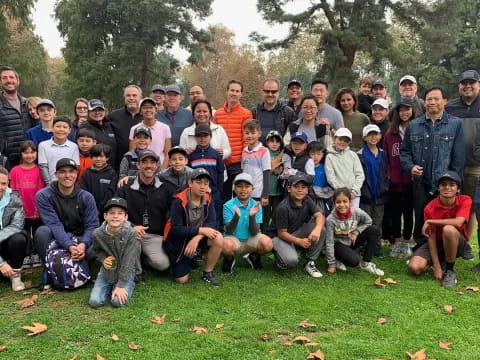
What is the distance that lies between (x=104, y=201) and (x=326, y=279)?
10.4 ft

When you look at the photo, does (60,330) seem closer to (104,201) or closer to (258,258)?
(104,201)

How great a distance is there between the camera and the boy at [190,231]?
559cm

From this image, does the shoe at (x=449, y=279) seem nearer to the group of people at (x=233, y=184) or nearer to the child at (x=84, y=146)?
the group of people at (x=233, y=184)

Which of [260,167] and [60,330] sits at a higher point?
[260,167]

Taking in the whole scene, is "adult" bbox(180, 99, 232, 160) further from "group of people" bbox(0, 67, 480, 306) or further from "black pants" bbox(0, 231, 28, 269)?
"black pants" bbox(0, 231, 28, 269)

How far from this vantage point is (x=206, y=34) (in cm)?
3309

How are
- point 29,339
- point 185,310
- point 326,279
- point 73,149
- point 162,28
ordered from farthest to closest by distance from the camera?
point 162,28, point 73,149, point 326,279, point 185,310, point 29,339

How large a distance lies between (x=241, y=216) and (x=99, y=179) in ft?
6.63

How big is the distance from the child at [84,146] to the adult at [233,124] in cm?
193

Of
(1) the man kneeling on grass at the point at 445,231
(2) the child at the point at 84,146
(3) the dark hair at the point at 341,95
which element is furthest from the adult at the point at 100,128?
(1) the man kneeling on grass at the point at 445,231

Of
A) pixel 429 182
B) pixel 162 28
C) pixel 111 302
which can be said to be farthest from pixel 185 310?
pixel 162 28

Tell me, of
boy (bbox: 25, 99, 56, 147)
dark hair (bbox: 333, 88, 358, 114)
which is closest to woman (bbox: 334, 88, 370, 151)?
dark hair (bbox: 333, 88, 358, 114)

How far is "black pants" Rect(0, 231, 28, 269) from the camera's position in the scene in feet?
18.1

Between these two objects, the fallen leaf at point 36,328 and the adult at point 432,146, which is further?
the adult at point 432,146
